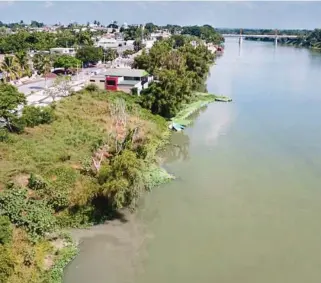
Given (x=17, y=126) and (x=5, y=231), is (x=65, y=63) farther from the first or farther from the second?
(x=5, y=231)

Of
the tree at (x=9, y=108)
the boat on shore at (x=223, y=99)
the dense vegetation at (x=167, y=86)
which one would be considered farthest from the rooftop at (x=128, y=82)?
the tree at (x=9, y=108)

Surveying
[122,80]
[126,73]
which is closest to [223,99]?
[126,73]

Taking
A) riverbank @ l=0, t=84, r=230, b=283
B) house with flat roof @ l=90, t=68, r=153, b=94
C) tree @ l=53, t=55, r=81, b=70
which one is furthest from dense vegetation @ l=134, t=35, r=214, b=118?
tree @ l=53, t=55, r=81, b=70

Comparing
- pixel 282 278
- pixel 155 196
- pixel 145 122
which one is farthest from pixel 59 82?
pixel 282 278

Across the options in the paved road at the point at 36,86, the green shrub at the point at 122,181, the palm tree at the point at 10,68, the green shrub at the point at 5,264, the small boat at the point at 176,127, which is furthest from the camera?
the palm tree at the point at 10,68

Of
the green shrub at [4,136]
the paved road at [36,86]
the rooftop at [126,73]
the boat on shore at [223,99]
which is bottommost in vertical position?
the boat on shore at [223,99]

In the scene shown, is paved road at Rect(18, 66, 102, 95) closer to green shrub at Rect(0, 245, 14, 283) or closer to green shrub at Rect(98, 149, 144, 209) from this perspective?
green shrub at Rect(98, 149, 144, 209)

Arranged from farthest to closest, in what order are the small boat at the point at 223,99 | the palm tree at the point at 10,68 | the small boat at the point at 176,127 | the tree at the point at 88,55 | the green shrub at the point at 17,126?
1. the tree at the point at 88,55
2. the small boat at the point at 223,99
3. the palm tree at the point at 10,68
4. the small boat at the point at 176,127
5. the green shrub at the point at 17,126

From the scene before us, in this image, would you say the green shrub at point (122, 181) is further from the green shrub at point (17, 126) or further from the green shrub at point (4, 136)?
the green shrub at point (17, 126)

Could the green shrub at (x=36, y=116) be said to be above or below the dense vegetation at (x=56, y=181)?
above

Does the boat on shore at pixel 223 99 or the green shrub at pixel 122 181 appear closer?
the green shrub at pixel 122 181
